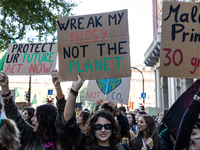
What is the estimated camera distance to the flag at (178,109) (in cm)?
303

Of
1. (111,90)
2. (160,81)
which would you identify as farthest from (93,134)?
(160,81)

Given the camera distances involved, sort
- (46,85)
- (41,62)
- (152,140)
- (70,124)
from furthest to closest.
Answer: (46,85) < (41,62) < (152,140) < (70,124)

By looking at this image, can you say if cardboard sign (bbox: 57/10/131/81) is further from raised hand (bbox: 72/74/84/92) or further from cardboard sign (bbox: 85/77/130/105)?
cardboard sign (bbox: 85/77/130/105)

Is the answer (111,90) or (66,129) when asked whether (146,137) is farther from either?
(66,129)

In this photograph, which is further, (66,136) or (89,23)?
(89,23)

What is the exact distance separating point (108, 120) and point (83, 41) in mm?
1117

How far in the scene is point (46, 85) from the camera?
93125 mm

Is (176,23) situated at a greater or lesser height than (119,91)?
greater

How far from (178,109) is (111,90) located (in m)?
2.35

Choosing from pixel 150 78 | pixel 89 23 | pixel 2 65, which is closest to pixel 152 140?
pixel 89 23

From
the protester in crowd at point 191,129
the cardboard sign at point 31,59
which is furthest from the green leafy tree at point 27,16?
the protester in crowd at point 191,129

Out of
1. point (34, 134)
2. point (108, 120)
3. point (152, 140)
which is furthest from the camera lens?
point (152, 140)

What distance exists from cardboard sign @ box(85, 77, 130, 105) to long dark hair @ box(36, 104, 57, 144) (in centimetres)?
212

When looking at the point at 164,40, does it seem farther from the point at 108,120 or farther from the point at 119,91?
the point at 119,91
